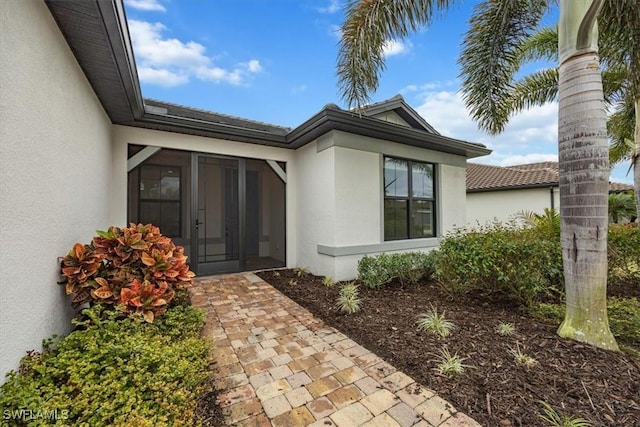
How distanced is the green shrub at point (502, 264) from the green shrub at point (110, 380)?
3805 mm

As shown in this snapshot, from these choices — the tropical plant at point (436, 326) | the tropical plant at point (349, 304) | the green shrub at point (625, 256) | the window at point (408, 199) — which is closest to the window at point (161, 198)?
the tropical plant at point (349, 304)

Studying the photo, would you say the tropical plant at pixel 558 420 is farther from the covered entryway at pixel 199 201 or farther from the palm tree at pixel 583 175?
the covered entryway at pixel 199 201

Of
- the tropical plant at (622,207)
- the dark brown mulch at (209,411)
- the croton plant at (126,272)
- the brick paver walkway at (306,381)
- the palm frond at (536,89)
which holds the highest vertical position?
the palm frond at (536,89)

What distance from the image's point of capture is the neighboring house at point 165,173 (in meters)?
1.92

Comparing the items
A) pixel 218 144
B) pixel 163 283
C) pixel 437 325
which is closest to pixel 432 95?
pixel 218 144

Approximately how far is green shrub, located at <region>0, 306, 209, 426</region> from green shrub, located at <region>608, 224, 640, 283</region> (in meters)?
7.43

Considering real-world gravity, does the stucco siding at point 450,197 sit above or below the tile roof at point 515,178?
below

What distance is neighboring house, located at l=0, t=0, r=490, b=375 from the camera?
192 centimetres

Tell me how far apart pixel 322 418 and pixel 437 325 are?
1972 millimetres

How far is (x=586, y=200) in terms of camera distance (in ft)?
9.02

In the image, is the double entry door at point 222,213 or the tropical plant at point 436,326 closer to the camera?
the tropical plant at point 436,326

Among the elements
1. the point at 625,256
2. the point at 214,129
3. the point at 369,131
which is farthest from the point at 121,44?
the point at 625,256

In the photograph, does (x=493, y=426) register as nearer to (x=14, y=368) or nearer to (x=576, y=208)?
(x=576, y=208)

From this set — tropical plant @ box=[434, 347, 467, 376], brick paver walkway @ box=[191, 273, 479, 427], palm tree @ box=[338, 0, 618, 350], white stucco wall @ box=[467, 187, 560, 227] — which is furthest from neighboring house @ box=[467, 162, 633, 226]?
brick paver walkway @ box=[191, 273, 479, 427]
